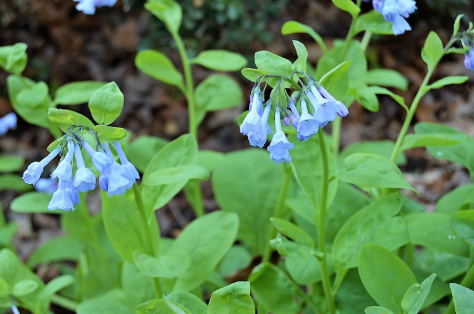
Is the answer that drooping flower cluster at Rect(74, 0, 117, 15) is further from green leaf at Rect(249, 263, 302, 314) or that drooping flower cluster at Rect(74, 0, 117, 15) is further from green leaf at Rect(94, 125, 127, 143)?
green leaf at Rect(249, 263, 302, 314)

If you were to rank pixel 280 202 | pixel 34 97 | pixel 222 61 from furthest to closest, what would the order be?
1. pixel 222 61
2. pixel 280 202
3. pixel 34 97

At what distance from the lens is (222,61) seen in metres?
1.99

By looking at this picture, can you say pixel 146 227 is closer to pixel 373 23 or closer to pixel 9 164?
pixel 373 23

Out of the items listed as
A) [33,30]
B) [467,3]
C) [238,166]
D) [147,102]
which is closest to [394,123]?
[467,3]

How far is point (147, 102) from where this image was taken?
3.16 m

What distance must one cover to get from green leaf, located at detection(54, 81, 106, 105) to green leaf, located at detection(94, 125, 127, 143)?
654 millimetres

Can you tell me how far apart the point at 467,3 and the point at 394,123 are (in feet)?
3.13

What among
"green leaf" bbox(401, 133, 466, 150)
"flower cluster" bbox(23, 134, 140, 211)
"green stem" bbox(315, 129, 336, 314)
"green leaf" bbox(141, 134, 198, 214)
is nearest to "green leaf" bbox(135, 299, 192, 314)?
"flower cluster" bbox(23, 134, 140, 211)

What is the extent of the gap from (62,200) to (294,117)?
0.58 meters

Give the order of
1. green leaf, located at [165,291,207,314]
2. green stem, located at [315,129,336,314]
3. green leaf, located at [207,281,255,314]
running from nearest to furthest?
green leaf, located at [207,281,255,314]
green leaf, located at [165,291,207,314]
green stem, located at [315,129,336,314]

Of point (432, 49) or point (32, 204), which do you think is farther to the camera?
point (32, 204)

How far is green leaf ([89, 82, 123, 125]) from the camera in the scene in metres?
1.16

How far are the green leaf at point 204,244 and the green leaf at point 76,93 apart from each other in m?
0.63

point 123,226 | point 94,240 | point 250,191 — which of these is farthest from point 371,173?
point 94,240
